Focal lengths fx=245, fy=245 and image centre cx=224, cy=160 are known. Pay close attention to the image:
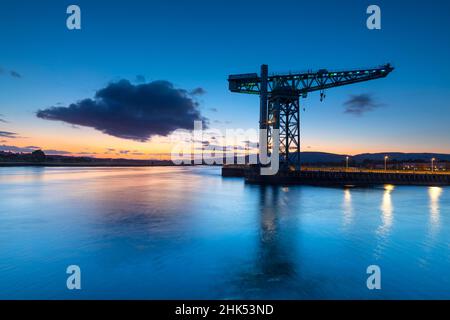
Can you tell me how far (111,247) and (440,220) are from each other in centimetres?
2209

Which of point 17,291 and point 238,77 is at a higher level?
point 238,77

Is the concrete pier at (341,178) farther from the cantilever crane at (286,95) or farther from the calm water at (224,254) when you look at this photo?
the calm water at (224,254)

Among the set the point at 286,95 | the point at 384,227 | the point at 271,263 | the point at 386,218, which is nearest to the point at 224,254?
the point at 271,263

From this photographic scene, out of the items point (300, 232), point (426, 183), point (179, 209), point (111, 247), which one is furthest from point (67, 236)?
point (426, 183)

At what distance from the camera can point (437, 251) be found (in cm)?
1115

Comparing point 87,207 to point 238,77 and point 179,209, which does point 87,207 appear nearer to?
point 179,209

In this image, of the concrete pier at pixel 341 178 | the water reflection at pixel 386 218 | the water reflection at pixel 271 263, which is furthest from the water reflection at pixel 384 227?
the concrete pier at pixel 341 178

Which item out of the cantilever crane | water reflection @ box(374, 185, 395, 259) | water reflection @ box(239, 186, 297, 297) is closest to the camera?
water reflection @ box(239, 186, 297, 297)

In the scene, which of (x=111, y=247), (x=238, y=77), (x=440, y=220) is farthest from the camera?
(x=238, y=77)

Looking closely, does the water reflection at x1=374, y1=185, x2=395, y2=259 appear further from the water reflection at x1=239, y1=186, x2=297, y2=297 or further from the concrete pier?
the concrete pier

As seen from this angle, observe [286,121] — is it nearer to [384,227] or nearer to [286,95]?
[286,95]

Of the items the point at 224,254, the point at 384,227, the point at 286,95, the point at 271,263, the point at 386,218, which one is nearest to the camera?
the point at 271,263

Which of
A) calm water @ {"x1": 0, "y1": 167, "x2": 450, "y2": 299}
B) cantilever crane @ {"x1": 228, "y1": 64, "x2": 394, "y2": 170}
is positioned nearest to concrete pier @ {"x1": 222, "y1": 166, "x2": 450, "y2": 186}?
cantilever crane @ {"x1": 228, "y1": 64, "x2": 394, "y2": 170}
